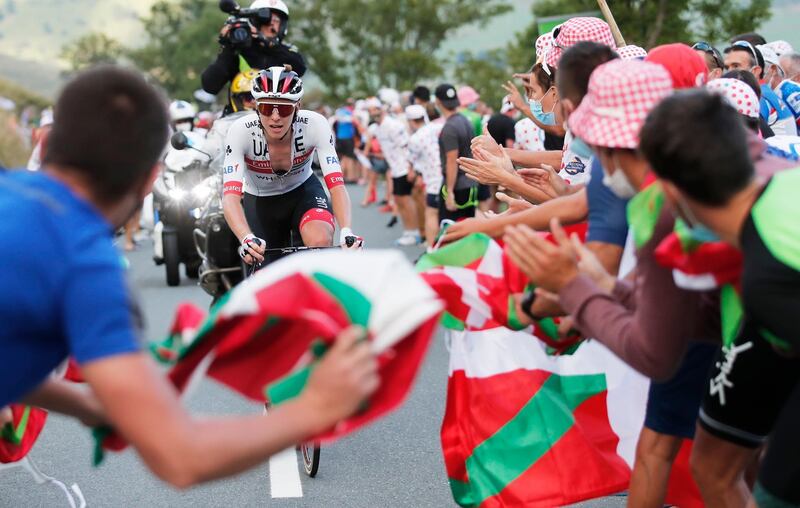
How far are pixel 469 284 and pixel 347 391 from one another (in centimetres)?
168

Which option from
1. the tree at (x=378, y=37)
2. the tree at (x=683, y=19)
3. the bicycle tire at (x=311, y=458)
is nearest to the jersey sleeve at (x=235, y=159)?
the bicycle tire at (x=311, y=458)

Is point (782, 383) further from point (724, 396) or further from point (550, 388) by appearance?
point (550, 388)

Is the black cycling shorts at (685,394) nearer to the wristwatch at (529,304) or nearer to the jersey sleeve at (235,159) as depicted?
the wristwatch at (529,304)

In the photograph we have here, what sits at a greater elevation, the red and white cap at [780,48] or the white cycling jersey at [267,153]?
the white cycling jersey at [267,153]

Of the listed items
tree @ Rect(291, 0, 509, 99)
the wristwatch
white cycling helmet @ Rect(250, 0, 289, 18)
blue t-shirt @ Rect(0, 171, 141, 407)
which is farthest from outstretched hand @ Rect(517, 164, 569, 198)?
tree @ Rect(291, 0, 509, 99)

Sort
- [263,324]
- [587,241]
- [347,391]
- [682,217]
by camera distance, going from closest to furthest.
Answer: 1. [347,391]
2. [263,324]
3. [682,217]
4. [587,241]

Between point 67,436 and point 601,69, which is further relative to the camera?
point 67,436

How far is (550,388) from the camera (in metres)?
4.53

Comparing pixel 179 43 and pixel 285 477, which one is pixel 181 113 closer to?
pixel 285 477

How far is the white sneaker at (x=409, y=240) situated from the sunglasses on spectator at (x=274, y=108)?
10905mm

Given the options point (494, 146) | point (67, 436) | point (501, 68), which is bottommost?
point (501, 68)

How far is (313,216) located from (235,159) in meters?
0.59

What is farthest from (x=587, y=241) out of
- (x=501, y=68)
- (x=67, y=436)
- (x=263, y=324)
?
(x=501, y=68)

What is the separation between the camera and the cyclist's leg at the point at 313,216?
265 inches
